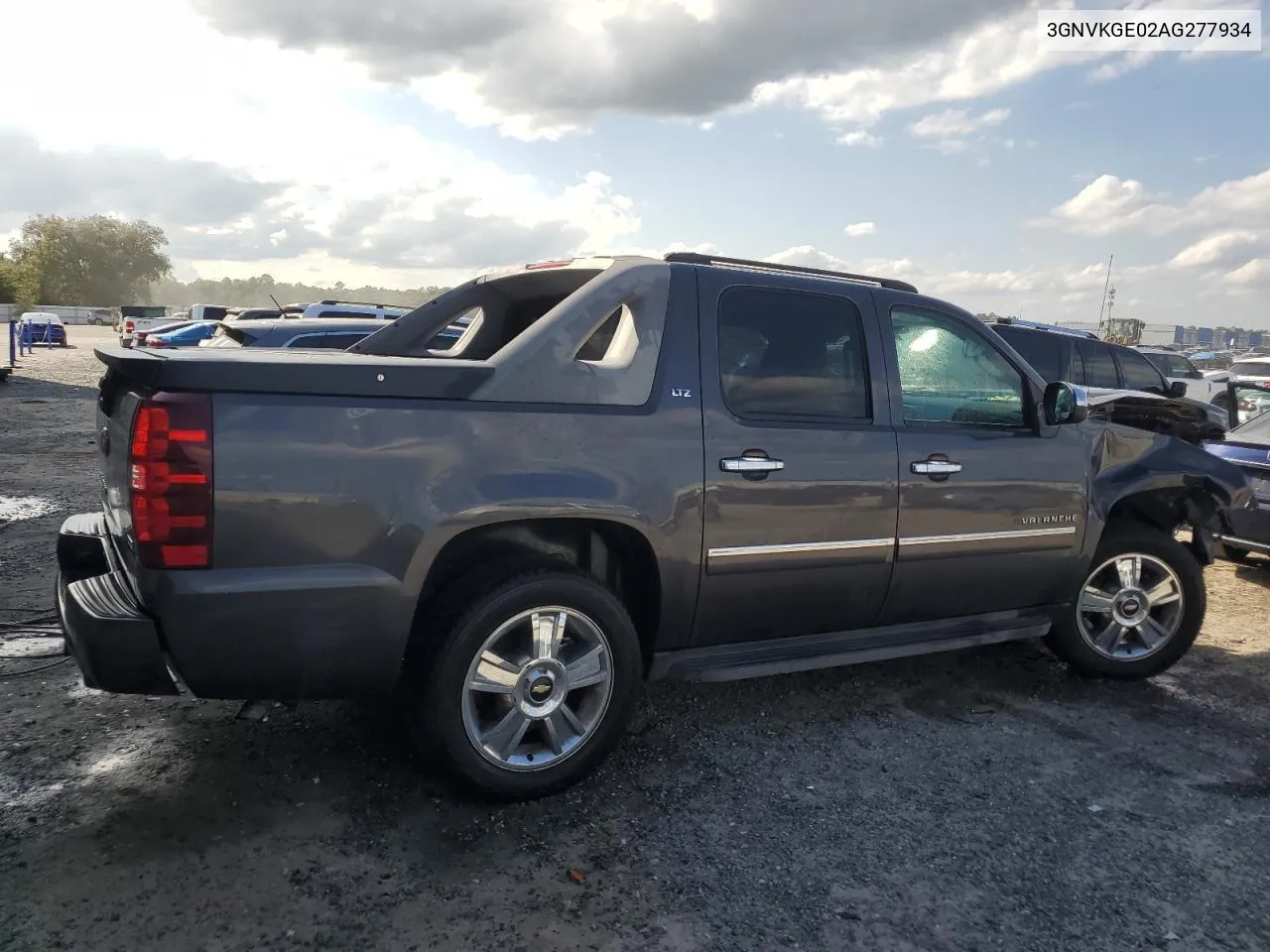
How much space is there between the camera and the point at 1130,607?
15.5 feet

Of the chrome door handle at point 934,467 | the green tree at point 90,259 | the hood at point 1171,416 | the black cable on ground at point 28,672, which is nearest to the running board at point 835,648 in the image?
the chrome door handle at point 934,467

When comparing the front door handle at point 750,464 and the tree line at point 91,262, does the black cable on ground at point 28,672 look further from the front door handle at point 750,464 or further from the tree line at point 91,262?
the tree line at point 91,262

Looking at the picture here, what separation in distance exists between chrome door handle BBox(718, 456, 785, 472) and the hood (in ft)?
14.1

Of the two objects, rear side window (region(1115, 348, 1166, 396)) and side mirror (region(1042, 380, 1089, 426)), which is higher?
rear side window (region(1115, 348, 1166, 396))

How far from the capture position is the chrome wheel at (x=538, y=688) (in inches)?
123

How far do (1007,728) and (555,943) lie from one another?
248cm

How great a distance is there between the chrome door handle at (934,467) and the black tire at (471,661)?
4.78 ft

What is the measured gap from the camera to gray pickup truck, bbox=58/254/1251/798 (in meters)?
2.70

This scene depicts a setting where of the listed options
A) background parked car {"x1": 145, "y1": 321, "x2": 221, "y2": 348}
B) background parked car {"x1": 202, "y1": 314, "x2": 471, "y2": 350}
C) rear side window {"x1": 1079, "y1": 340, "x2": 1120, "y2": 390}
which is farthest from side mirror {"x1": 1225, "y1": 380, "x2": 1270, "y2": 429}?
background parked car {"x1": 145, "y1": 321, "x2": 221, "y2": 348}

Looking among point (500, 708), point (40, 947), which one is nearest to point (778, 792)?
point (500, 708)

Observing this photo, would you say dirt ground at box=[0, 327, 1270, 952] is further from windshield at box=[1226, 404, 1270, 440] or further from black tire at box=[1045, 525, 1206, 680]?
windshield at box=[1226, 404, 1270, 440]

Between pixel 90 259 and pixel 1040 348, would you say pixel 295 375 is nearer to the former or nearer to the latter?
pixel 1040 348

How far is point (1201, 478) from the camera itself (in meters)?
4.75

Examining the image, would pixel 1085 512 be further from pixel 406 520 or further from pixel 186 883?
pixel 186 883
